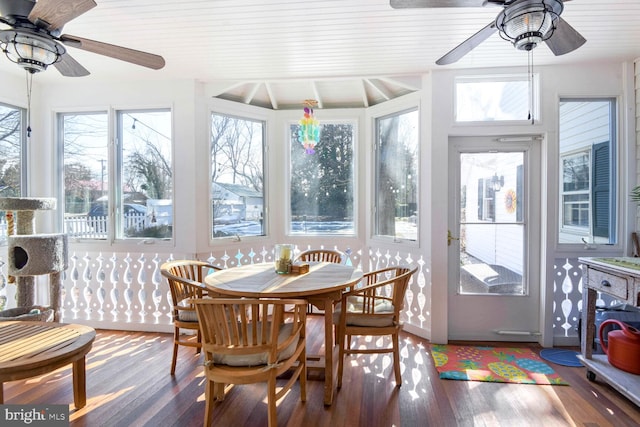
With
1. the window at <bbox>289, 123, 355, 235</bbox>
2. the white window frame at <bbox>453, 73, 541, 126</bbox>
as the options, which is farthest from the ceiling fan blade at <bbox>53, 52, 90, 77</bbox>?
the white window frame at <bbox>453, 73, 541, 126</bbox>

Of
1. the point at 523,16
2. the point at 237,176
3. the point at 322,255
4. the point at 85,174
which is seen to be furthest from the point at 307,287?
the point at 85,174

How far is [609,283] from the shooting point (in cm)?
238

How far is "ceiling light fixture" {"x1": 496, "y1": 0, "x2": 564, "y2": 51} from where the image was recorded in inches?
66.3

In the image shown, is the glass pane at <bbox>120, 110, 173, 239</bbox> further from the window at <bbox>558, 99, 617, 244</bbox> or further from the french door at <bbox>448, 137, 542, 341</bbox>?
the window at <bbox>558, 99, 617, 244</bbox>

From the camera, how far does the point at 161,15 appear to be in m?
2.46

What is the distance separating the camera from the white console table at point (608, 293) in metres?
2.18

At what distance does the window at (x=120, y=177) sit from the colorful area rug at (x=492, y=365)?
306 cm

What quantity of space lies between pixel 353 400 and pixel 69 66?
10.1 feet

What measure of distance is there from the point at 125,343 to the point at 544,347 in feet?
13.5

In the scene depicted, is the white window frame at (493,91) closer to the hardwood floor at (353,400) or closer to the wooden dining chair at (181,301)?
the hardwood floor at (353,400)

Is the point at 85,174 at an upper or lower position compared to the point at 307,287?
upper

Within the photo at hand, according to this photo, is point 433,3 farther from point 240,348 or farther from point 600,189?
point 600,189

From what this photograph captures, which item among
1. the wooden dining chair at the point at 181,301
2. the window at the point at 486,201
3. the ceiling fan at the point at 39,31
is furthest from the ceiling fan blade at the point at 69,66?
the window at the point at 486,201

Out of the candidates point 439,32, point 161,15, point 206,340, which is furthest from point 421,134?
point 206,340
